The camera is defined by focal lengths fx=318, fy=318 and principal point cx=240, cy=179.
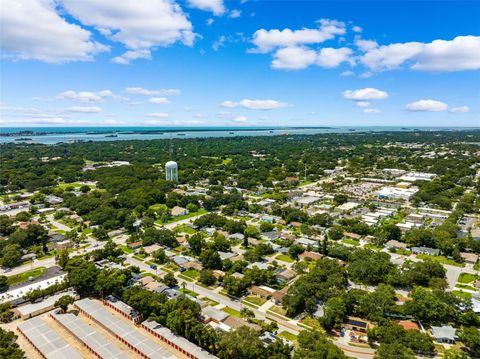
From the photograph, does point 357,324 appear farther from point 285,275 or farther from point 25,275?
point 25,275

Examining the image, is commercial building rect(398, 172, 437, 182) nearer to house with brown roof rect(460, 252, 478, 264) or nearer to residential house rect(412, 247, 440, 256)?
house with brown roof rect(460, 252, 478, 264)

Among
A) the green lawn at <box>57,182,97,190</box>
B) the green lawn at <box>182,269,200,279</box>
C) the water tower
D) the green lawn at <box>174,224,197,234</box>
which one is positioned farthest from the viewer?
the water tower

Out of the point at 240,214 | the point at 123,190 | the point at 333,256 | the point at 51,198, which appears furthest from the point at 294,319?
the point at 51,198

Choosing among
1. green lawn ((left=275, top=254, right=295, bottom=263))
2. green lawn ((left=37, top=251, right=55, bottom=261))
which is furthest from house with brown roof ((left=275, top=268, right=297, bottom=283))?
green lawn ((left=37, top=251, right=55, bottom=261))

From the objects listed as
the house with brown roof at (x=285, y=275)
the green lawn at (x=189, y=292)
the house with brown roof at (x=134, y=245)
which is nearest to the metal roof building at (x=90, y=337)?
the green lawn at (x=189, y=292)

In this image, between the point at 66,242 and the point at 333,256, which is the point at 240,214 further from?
the point at 66,242

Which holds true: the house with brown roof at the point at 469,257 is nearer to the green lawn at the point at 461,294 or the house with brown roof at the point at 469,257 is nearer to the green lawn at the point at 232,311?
the green lawn at the point at 461,294
